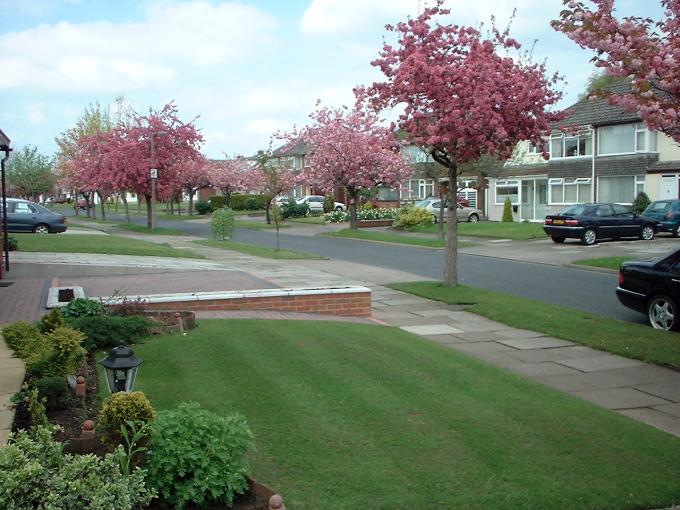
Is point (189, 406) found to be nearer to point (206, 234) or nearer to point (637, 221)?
point (637, 221)

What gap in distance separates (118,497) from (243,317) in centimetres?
761

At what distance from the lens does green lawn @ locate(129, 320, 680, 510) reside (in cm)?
513

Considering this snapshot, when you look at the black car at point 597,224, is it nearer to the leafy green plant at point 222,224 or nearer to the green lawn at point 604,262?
the green lawn at point 604,262

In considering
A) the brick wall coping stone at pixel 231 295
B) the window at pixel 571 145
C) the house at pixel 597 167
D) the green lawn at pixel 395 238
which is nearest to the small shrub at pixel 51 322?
the brick wall coping stone at pixel 231 295

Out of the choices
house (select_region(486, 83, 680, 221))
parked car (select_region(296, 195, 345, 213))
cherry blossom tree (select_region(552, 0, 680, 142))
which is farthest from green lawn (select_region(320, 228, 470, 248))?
cherry blossom tree (select_region(552, 0, 680, 142))

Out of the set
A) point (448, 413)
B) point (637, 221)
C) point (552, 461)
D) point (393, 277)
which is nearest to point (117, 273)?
point (393, 277)

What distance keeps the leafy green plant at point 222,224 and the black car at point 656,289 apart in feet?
80.1

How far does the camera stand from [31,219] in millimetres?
33562

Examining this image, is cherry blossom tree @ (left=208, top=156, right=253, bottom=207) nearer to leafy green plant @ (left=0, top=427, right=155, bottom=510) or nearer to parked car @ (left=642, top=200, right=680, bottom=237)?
parked car @ (left=642, top=200, right=680, bottom=237)

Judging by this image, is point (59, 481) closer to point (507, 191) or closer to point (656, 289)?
point (656, 289)

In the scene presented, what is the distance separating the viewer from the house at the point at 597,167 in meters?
38.4

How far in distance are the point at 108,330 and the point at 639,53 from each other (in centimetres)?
701

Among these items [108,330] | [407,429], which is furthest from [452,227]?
[407,429]

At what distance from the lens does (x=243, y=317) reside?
11.4 m
